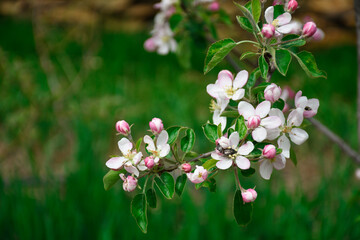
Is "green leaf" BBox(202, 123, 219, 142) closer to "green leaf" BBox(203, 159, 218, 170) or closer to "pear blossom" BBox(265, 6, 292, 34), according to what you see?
"green leaf" BBox(203, 159, 218, 170)

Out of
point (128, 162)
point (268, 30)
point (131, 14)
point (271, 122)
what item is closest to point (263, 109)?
point (271, 122)

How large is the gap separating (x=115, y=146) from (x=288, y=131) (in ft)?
6.80

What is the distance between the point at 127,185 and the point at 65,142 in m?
2.10

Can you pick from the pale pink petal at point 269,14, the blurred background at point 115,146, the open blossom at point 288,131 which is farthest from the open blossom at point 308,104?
the blurred background at point 115,146

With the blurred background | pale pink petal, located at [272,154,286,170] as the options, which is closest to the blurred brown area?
the blurred background

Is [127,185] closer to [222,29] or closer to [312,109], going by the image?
[312,109]

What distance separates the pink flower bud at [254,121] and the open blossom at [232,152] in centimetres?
3

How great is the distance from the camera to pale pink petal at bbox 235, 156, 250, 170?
0.64 meters

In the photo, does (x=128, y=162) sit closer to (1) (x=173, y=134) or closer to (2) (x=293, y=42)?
(1) (x=173, y=134)

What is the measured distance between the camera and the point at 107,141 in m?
2.37

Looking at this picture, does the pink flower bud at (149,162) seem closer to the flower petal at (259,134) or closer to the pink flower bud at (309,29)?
the flower petal at (259,134)

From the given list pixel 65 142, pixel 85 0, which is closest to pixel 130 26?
pixel 85 0

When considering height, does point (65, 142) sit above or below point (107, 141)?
below

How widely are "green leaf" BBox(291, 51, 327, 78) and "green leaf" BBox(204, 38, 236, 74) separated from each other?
11 centimetres
